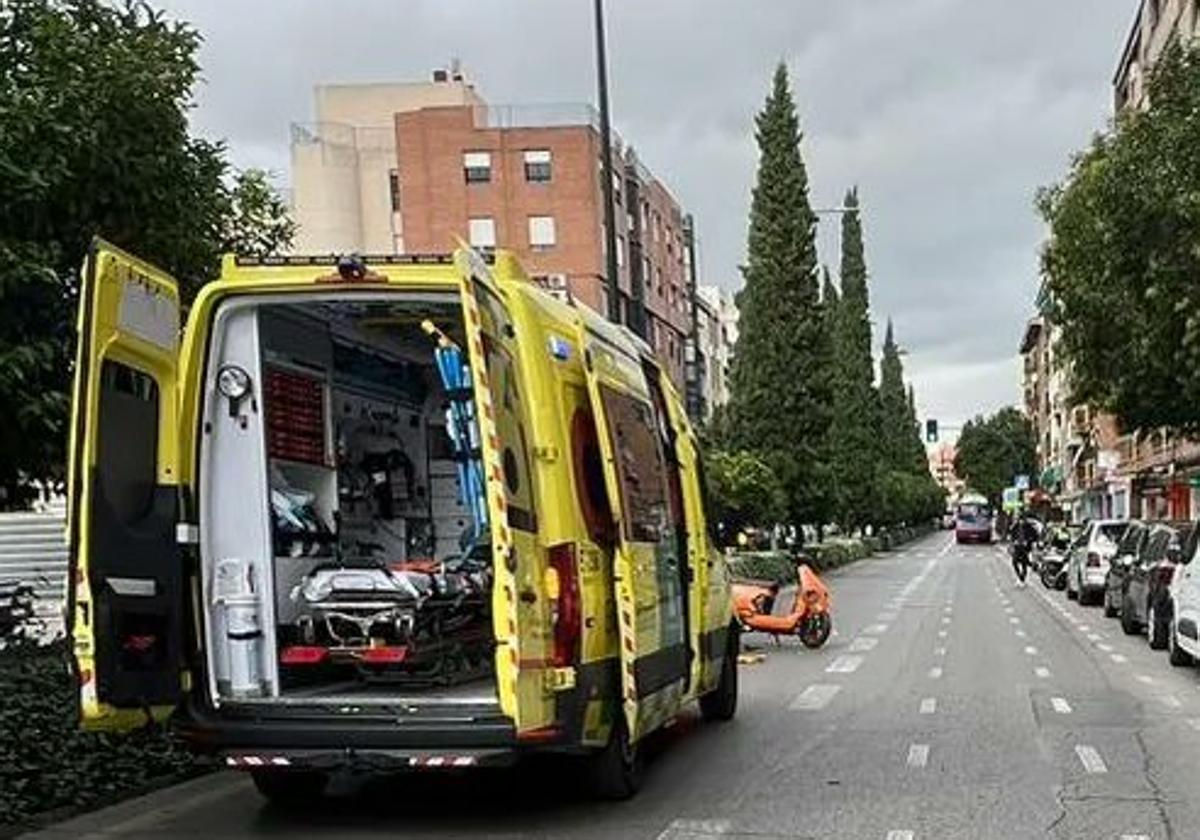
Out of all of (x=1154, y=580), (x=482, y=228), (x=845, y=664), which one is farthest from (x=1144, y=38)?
(x=845, y=664)

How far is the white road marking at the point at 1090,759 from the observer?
382 inches

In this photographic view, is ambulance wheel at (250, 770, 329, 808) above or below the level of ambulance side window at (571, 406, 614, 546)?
below

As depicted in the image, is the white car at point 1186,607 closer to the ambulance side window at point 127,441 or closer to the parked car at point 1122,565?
the parked car at point 1122,565

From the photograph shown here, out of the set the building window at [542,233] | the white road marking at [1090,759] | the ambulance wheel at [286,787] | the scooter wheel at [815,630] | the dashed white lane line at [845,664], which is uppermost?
the building window at [542,233]

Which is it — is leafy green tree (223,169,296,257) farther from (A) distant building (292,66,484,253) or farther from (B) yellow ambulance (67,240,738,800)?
(A) distant building (292,66,484,253)

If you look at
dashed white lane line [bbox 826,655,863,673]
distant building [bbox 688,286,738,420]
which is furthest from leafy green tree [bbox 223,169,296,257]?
distant building [bbox 688,286,738,420]

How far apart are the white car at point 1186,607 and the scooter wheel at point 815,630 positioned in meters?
4.15

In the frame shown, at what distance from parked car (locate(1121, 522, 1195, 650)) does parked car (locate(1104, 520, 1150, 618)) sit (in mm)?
185

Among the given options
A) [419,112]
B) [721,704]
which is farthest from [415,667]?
[419,112]

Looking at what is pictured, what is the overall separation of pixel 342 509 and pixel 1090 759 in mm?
5048

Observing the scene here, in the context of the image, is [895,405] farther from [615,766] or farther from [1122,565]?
[615,766]

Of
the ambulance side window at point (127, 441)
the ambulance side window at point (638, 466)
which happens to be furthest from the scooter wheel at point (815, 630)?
the ambulance side window at point (127, 441)

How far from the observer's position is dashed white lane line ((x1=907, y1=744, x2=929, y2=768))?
394 inches

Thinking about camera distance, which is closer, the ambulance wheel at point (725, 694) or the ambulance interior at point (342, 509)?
the ambulance interior at point (342, 509)
